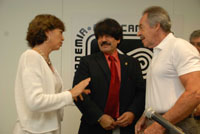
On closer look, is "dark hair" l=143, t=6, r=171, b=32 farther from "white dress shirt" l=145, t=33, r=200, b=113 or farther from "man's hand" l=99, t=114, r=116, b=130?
"man's hand" l=99, t=114, r=116, b=130

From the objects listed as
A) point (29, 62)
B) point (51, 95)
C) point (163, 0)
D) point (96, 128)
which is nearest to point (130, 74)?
point (96, 128)

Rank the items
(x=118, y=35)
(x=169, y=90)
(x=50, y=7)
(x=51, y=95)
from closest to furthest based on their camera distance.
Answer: (x=169, y=90)
(x=51, y=95)
(x=118, y=35)
(x=50, y=7)

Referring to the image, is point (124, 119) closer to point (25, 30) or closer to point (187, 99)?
point (187, 99)

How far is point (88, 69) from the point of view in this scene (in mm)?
1942

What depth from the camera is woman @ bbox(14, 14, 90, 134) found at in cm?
138

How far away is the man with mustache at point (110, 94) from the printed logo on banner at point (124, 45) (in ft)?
2.97

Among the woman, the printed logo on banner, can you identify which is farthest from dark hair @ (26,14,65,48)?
the printed logo on banner

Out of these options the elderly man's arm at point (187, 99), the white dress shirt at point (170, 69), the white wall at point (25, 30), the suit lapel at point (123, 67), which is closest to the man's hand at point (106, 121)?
the suit lapel at point (123, 67)

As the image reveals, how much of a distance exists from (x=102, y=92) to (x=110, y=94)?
0.24ft

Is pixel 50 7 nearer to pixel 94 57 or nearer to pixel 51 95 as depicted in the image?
pixel 94 57

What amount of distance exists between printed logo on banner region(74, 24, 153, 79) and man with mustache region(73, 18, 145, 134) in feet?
2.97

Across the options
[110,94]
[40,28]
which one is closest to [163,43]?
[110,94]

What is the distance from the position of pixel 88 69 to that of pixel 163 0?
173 cm

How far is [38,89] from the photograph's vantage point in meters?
1.38
